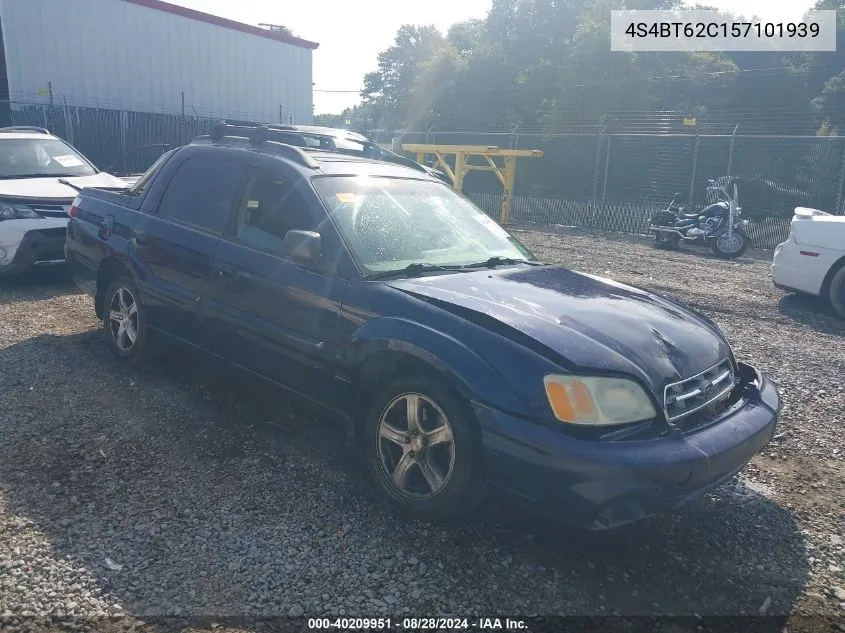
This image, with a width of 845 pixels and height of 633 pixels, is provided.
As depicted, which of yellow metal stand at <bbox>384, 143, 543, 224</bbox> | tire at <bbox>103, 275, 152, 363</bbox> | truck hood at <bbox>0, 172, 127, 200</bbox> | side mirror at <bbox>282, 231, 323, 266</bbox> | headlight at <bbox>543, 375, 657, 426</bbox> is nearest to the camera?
headlight at <bbox>543, 375, 657, 426</bbox>

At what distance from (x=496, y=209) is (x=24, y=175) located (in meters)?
14.0

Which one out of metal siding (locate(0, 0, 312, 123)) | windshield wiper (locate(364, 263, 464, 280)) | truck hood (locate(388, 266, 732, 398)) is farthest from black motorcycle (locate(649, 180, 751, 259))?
metal siding (locate(0, 0, 312, 123))

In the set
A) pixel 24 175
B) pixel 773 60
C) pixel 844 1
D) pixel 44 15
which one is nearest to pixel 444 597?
pixel 24 175

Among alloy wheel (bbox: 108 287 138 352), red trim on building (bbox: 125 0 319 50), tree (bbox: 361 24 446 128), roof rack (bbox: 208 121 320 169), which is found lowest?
alloy wheel (bbox: 108 287 138 352)

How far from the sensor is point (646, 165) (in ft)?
71.4

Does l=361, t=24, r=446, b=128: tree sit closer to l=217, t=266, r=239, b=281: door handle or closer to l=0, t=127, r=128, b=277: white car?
l=0, t=127, r=128, b=277: white car

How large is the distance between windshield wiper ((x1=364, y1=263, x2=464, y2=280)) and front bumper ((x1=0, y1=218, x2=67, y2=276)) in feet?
17.4

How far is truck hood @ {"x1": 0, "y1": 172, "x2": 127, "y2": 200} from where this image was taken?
24.7 feet

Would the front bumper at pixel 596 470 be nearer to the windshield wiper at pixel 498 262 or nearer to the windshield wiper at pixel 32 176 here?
the windshield wiper at pixel 498 262

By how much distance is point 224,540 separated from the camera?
310cm

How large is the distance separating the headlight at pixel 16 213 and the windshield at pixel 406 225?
15.9ft

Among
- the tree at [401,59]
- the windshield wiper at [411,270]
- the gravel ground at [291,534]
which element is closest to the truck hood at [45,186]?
the gravel ground at [291,534]

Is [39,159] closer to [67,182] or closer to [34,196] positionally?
[67,182]

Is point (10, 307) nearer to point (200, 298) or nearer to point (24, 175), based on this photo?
point (24, 175)
